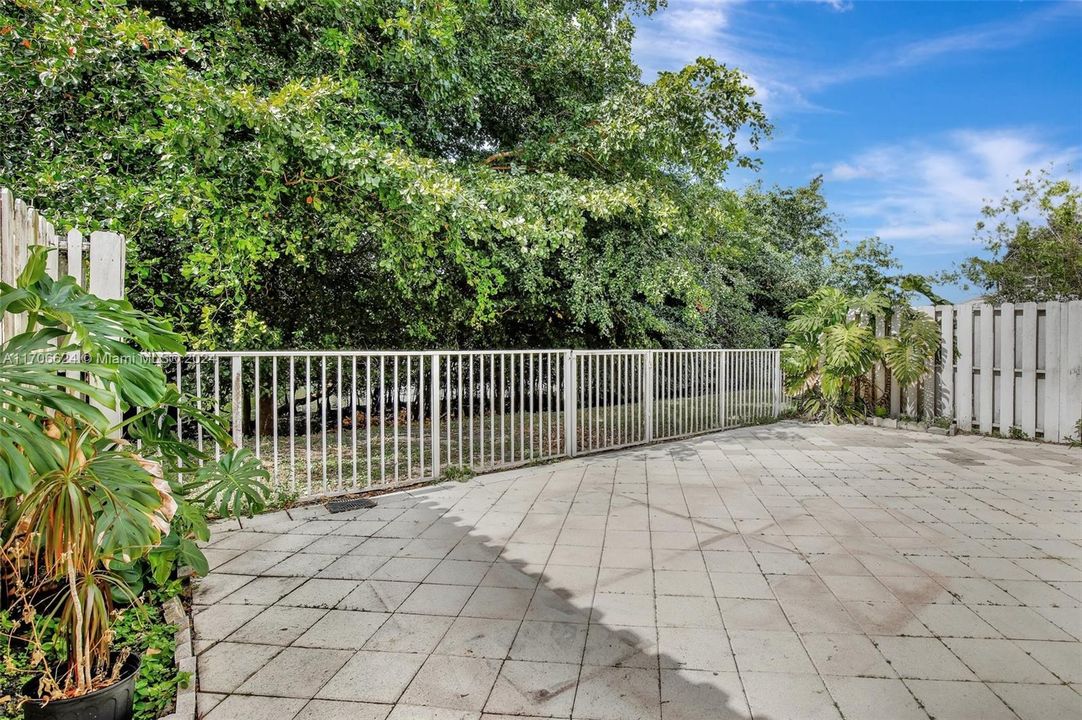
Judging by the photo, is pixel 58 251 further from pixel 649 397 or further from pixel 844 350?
pixel 844 350

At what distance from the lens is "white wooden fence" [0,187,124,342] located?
203 cm

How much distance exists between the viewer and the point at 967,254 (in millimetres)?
13664

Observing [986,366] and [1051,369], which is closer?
[1051,369]

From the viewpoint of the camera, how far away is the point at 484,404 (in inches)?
250

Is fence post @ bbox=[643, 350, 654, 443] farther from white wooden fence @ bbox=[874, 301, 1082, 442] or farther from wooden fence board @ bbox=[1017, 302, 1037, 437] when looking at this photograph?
wooden fence board @ bbox=[1017, 302, 1037, 437]

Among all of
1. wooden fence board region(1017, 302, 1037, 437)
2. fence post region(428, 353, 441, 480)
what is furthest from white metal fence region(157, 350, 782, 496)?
wooden fence board region(1017, 302, 1037, 437)

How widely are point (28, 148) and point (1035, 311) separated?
403 inches

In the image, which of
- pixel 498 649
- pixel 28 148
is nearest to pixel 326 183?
pixel 28 148

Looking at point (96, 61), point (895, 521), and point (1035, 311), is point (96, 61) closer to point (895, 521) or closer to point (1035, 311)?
point (895, 521)

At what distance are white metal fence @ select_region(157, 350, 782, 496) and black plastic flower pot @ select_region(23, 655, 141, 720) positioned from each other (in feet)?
8.16

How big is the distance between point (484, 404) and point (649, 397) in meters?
2.03

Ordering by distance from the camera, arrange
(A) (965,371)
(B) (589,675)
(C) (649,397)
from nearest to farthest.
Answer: (B) (589,675), (C) (649,397), (A) (965,371)

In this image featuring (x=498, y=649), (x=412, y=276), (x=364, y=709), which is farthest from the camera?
(x=412, y=276)

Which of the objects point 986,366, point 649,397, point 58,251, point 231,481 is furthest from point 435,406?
point 986,366
